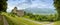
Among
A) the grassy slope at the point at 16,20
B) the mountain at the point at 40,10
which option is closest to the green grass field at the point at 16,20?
the grassy slope at the point at 16,20

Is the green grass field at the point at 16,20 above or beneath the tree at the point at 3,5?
beneath

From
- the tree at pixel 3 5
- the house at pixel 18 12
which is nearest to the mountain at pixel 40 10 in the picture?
the house at pixel 18 12

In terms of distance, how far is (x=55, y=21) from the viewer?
7.94 feet

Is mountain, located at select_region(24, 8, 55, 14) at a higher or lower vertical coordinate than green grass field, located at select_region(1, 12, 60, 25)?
higher

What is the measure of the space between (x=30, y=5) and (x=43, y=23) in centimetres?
38

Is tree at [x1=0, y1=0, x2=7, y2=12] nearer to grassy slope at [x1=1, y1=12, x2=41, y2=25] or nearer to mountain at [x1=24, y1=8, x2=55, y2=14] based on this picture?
grassy slope at [x1=1, y1=12, x2=41, y2=25]

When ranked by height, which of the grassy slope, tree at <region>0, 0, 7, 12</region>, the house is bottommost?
the grassy slope

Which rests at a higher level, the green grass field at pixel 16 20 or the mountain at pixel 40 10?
the mountain at pixel 40 10

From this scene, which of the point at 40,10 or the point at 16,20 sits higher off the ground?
the point at 40,10

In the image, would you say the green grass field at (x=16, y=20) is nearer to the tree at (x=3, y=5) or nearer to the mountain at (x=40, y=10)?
the tree at (x=3, y=5)

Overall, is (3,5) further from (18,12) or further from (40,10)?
(40,10)

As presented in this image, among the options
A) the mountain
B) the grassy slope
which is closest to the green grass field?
the grassy slope

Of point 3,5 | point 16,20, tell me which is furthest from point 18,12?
point 3,5

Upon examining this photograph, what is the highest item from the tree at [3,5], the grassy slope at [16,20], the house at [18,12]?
the tree at [3,5]
